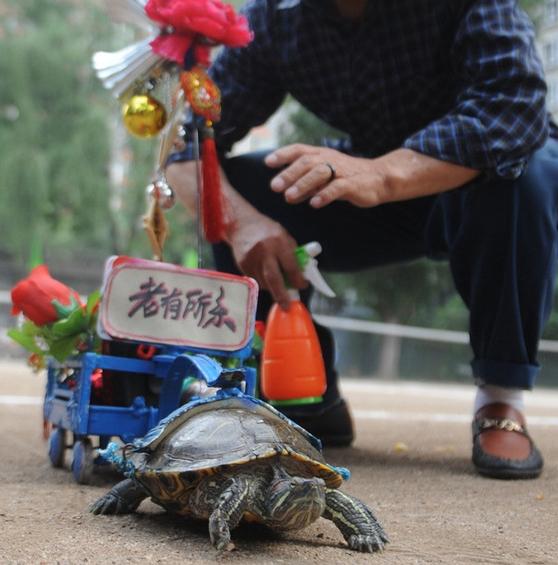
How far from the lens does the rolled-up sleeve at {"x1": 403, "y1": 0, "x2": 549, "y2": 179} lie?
154 cm

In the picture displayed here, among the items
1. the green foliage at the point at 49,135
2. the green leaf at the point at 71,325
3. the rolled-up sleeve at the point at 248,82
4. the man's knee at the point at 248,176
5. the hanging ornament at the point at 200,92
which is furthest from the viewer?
the green foliage at the point at 49,135

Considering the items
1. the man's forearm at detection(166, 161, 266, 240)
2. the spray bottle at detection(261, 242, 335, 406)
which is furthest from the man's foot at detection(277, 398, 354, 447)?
the man's forearm at detection(166, 161, 266, 240)

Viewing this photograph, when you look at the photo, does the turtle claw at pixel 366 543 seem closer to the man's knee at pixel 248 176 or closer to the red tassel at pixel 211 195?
the red tassel at pixel 211 195

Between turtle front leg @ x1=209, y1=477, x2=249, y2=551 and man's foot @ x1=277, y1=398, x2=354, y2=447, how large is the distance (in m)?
0.96

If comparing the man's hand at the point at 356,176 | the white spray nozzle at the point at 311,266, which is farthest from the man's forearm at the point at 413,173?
the white spray nozzle at the point at 311,266

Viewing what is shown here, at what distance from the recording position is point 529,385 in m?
1.62

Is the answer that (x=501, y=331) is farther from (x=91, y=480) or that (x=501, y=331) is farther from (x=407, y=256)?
(x=91, y=480)

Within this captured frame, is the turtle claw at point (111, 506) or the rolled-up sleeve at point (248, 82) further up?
the rolled-up sleeve at point (248, 82)

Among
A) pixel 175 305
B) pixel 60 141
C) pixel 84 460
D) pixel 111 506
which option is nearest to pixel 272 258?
pixel 175 305

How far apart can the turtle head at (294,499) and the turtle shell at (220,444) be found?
0.04 metres

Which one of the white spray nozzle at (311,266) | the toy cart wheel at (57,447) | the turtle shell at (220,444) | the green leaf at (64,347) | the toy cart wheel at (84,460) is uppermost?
the white spray nozzle at (311,266)

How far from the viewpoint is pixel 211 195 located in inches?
63.2

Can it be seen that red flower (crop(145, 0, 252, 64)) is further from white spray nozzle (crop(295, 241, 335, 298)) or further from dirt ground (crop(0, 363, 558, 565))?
dirt ground (crop(0, 363, 558, 565))

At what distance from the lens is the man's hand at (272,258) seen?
5.17ft
